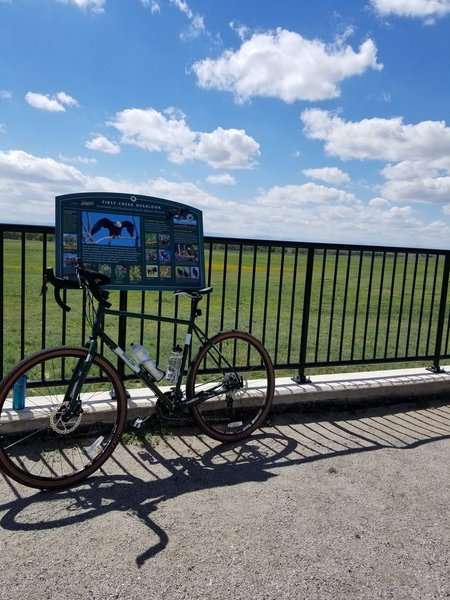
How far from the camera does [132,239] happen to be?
3.97m

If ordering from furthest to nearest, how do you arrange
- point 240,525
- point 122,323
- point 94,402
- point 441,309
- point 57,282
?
1. point 441,309
2. point 122,323
3. point 94,402
4. point 57,282
5. point 240,525

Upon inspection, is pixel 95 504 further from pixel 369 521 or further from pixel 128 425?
pixel 369 521

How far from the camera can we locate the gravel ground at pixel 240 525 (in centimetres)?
237

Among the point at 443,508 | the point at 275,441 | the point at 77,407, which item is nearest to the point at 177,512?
the point at 77,407

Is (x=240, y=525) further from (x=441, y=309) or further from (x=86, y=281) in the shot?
(x=441, y=309)

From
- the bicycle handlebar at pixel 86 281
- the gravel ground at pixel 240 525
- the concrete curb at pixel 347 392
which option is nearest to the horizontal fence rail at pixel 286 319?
the concrete curb at pixel 347 392

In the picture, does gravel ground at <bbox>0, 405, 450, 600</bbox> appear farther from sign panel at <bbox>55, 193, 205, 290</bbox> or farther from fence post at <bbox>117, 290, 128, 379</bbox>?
sign panel at <bbox>55, 193, 205, 290</bbox>

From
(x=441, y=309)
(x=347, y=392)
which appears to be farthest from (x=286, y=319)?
(x=347, y=392)

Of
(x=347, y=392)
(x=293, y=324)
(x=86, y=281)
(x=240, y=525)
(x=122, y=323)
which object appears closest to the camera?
(x=240, y=525)

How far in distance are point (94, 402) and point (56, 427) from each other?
0.61 m

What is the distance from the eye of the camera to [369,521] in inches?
117

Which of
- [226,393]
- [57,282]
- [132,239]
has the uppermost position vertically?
[132,239]

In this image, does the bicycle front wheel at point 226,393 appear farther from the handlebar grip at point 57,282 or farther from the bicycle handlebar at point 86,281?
the handlebar grip at point 57,282

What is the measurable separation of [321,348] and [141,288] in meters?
4.77
